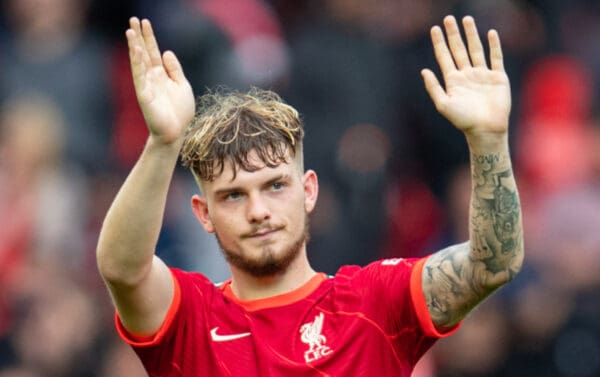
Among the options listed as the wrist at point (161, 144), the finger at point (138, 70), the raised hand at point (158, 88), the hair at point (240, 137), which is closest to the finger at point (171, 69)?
the raised hand at point (158, 88)

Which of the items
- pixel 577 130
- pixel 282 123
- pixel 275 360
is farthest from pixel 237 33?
pixel 275 360

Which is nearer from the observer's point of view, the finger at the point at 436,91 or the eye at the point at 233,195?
the finger at the point at 436,91

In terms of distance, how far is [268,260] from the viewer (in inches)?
192

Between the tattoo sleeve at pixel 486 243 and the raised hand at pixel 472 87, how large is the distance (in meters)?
0.12

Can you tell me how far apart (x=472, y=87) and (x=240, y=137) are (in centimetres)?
94

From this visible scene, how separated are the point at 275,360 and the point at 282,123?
3.13 feet

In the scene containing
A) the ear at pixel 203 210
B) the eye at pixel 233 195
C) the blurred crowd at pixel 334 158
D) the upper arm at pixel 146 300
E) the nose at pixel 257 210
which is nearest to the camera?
the upper arm at pixel 146 300

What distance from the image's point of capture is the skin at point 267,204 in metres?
4.51

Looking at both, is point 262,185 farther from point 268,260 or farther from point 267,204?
point 268,260

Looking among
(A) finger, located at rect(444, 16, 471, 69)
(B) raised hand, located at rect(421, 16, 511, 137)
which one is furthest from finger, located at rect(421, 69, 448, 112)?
(A) finger, located at rect(444, 16, 471, 69)

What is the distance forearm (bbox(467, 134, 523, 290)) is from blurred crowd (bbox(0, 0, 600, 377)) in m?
3.36

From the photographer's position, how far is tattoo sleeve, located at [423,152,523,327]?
4566mm

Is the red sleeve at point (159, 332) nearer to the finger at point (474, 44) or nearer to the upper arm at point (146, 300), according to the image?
the upper arm at point (146, 300)

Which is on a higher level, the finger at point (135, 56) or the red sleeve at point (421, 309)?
the finger at point (135, 56)
